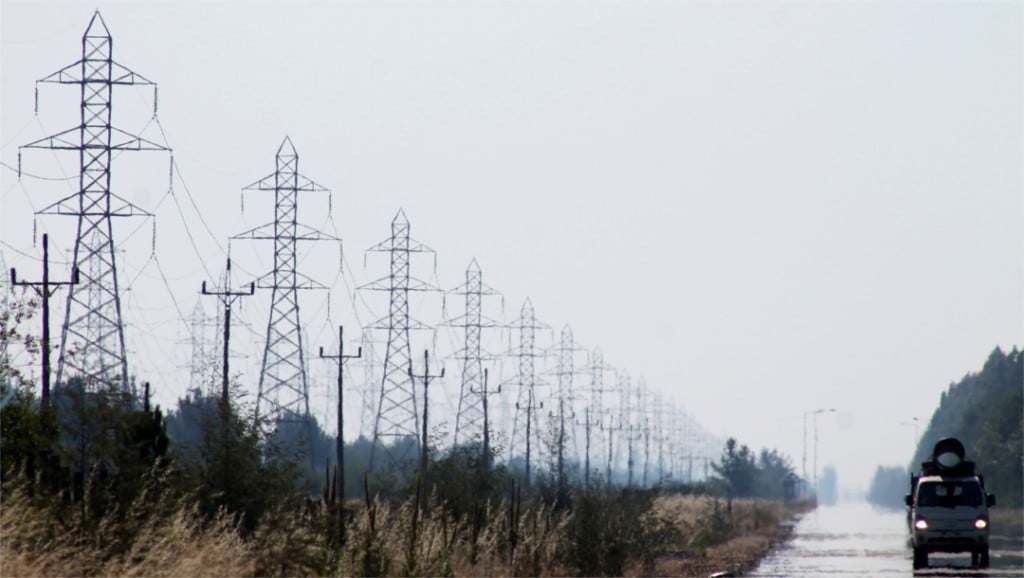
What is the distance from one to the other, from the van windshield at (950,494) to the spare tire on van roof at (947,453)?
164 centimetres

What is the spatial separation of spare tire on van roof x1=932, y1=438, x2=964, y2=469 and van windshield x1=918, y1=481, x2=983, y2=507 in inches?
64.4

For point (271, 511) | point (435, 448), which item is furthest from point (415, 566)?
point (435, 448)

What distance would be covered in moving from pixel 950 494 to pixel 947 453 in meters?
2.56

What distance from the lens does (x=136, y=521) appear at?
73.5 ft

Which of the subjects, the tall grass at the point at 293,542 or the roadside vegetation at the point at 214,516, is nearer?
the tall grass at the point at 293,542

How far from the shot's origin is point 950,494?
129ft

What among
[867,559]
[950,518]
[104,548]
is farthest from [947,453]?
[104,548]

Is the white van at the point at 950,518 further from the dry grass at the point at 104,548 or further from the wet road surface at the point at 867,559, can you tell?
the dry grass at the point at 104,548

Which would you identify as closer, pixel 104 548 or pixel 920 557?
pixel 104 548

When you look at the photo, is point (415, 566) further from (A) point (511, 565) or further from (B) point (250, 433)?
(A) point (511, 565)

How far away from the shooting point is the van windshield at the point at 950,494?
128ft

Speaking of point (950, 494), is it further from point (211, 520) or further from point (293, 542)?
point (293, 542)

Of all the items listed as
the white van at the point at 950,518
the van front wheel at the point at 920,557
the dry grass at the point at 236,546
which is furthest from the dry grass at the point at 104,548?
the white van at the point at 950,518

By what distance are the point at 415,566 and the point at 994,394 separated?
5855 inches
